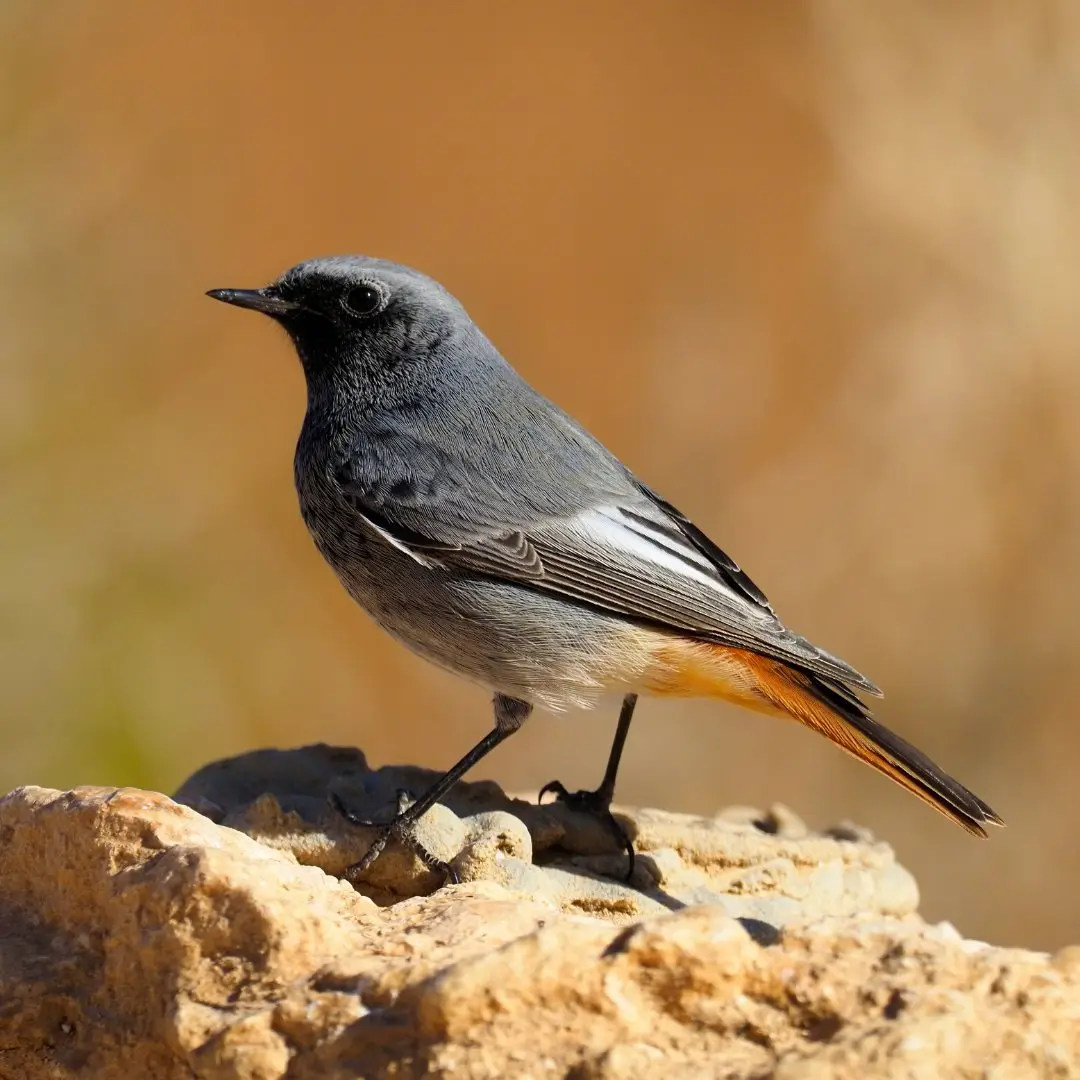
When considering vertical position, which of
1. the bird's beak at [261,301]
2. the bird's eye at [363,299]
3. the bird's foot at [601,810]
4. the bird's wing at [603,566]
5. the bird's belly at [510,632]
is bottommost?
the bird's foot at [601,810]

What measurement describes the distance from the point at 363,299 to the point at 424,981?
10.3 feet

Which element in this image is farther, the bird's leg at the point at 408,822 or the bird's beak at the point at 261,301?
the bird's beak at the point at 261,301

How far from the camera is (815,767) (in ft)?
28.7

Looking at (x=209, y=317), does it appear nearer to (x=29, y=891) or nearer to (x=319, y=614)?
(x=319, y=614)

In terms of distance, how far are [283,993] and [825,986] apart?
977 millimetres

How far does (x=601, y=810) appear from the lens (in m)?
4.82

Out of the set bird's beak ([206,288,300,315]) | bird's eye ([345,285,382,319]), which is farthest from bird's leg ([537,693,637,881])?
bird's beak ([206,288,300,315])

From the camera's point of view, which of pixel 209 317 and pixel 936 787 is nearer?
pixel 936 787

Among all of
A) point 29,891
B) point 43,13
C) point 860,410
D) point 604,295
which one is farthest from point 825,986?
point 43,13

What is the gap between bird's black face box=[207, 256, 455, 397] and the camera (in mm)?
5281

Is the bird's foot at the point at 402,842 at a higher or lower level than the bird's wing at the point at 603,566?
lower

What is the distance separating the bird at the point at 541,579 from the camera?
4.69m

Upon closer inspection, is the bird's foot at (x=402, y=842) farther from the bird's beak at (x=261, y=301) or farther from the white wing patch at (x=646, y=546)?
the bird's beak at (x=261, y=301)

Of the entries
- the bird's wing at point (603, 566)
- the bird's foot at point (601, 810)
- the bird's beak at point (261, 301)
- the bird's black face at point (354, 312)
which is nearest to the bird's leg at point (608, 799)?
the bird's foot at point (601, 810)
